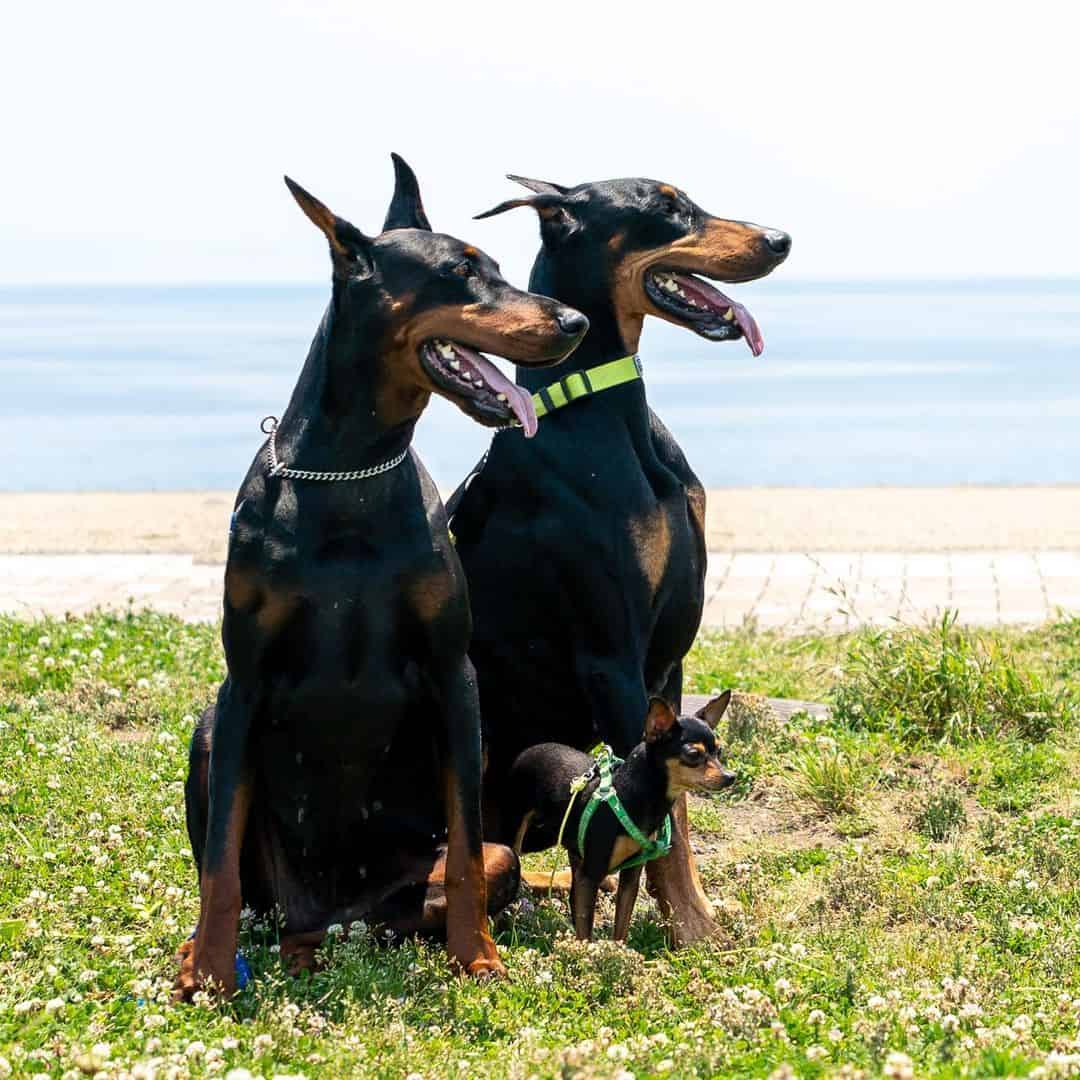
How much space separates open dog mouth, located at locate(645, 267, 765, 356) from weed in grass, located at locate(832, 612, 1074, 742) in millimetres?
2600

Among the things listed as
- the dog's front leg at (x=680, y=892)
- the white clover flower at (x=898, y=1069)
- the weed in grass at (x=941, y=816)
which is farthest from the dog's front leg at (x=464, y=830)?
the weed in grass at (x=941, y=816)

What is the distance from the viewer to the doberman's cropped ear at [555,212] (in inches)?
208

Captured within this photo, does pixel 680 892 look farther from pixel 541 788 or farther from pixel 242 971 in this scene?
pixel 242 971

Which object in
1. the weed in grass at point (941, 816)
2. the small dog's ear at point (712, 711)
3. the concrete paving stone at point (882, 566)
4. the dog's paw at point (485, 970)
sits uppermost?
the small dog's ear at point (712, 711)

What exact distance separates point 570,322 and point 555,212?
34.2 inches

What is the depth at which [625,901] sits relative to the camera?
16.9ft

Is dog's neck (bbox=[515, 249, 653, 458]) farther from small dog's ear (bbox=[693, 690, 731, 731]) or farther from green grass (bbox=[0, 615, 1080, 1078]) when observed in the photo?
green grass (bbox=[0, 615, 1080, 1078])

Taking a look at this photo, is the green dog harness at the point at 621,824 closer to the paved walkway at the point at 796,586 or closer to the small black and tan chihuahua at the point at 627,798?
the small black and tan chihuahua at the point at 627,798

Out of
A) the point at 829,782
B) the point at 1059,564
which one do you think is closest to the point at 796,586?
the point at 1059,564

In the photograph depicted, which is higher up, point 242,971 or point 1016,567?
point 1016,567

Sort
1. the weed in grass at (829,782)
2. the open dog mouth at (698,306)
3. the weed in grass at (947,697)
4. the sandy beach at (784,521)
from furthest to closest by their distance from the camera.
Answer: the sandy beach at (784,521) → the weed in grass at (947,697) → the weed in grass at (829,782) → the open dog mouth at (698,306)

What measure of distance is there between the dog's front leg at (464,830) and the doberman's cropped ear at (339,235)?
3.51 feet

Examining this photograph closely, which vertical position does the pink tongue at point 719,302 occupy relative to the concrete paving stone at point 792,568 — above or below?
above

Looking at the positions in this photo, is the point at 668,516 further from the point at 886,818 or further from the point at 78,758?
the point at 78,758
